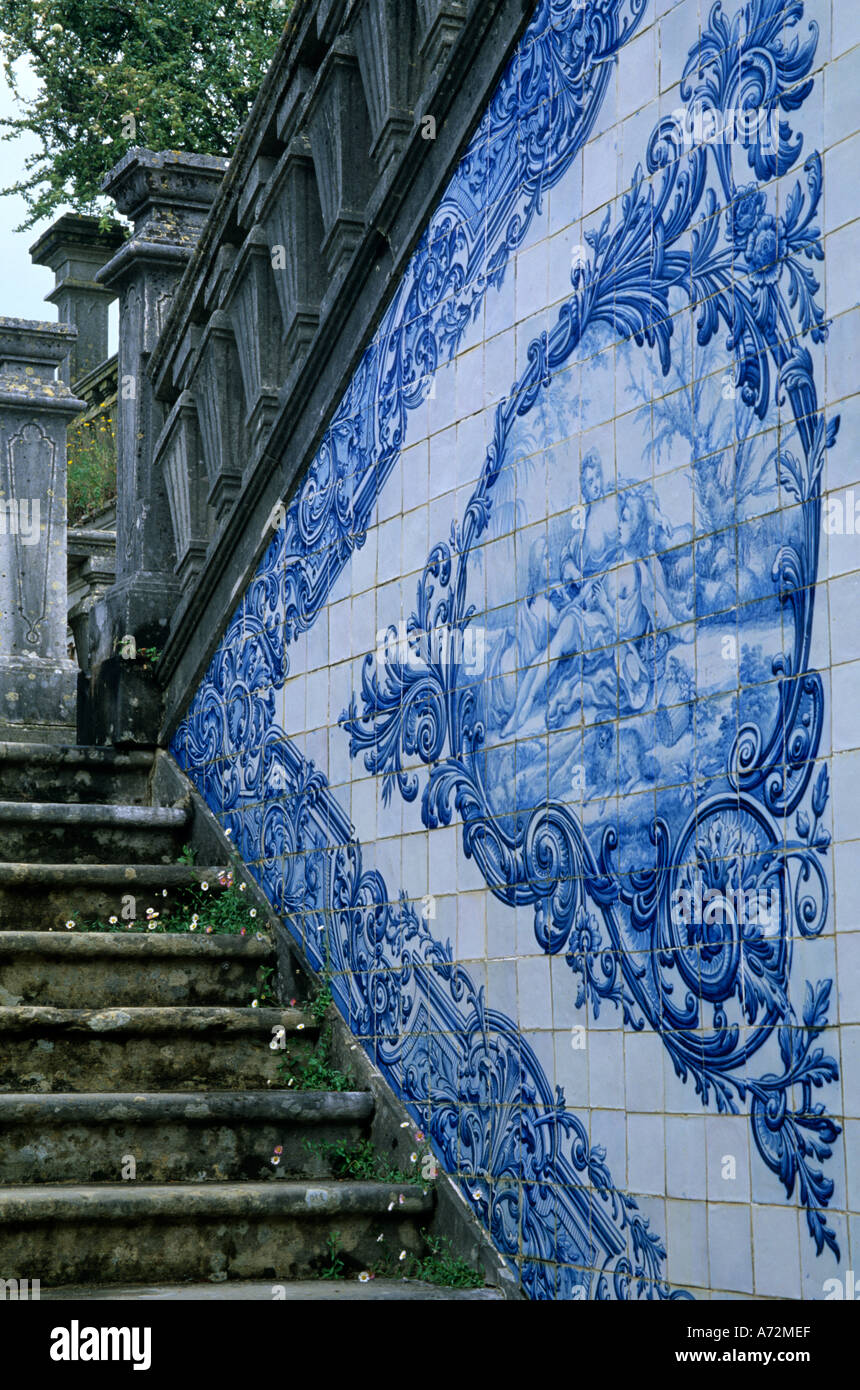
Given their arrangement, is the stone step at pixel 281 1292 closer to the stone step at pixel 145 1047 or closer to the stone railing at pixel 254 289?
the stone step at pixel 145 1047

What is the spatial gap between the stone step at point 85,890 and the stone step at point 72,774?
46 cm

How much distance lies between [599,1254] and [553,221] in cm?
213

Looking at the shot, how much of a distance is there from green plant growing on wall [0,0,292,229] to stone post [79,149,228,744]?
10.3 meters

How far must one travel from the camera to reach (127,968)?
4.41m

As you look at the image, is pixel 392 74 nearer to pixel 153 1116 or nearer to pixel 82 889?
pixel 82 889

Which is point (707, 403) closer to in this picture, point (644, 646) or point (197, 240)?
point (644, 646)

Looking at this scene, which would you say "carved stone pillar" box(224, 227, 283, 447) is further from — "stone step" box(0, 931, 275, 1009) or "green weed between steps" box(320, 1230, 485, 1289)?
"green weed between steps" box(320, 1230, 485, 1289)

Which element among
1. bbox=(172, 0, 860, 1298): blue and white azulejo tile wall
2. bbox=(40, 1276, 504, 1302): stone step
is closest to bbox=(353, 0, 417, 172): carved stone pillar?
bbox=(172, 0, 860, 1298): blue and white azulejo tile wall

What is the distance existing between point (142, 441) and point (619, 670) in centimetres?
293

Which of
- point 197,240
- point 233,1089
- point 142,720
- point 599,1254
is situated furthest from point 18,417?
point 599,1254

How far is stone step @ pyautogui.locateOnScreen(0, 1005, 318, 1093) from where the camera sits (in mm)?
4004

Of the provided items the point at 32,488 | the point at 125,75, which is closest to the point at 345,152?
the point at 32,488

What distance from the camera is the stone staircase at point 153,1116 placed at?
11.5 ft

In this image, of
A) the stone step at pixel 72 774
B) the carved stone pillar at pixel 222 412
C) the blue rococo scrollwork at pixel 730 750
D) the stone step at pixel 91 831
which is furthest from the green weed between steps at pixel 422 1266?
the carved stone pillar at pixel 222 412
